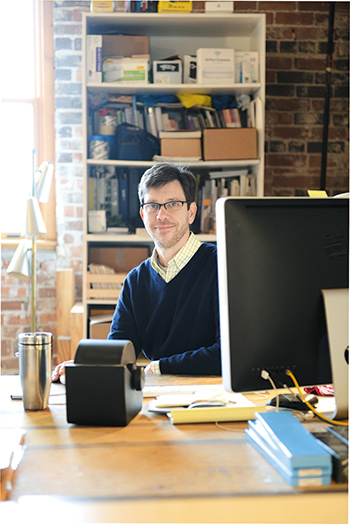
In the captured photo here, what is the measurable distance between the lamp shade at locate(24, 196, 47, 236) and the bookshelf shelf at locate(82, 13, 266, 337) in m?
0.93

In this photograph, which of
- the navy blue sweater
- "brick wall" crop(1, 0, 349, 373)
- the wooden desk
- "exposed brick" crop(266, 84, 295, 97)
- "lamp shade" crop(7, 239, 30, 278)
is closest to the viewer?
the wooden desk

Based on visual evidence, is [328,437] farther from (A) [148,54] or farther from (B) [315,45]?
(B) [315,45]

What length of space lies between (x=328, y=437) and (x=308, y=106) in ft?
10.5

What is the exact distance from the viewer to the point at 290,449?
96 centimetres

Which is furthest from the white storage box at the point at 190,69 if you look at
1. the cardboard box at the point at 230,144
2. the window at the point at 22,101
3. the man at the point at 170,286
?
the man at the point at 170,286

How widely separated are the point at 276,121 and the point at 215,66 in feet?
2.20

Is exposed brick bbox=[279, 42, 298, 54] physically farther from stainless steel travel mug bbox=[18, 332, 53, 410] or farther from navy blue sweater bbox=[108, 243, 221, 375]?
stainless steel travel mug bbox=[18, 332, 53, 410]

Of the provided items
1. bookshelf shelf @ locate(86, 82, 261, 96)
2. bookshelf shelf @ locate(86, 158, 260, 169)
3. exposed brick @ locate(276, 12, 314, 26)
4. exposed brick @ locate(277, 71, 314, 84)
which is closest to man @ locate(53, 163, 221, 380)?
bookshelf shelf @ locate(86, 158, 260, 169)

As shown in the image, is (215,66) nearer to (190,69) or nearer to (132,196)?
(190,69)

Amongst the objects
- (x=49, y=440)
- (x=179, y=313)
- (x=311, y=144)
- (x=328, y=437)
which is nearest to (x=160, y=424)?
(x=49, y=440)

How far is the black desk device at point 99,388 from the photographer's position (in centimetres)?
120

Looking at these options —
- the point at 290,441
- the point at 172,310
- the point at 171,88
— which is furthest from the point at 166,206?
the point at 171,88

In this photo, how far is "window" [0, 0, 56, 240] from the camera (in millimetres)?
3814

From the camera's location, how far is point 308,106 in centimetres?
387
